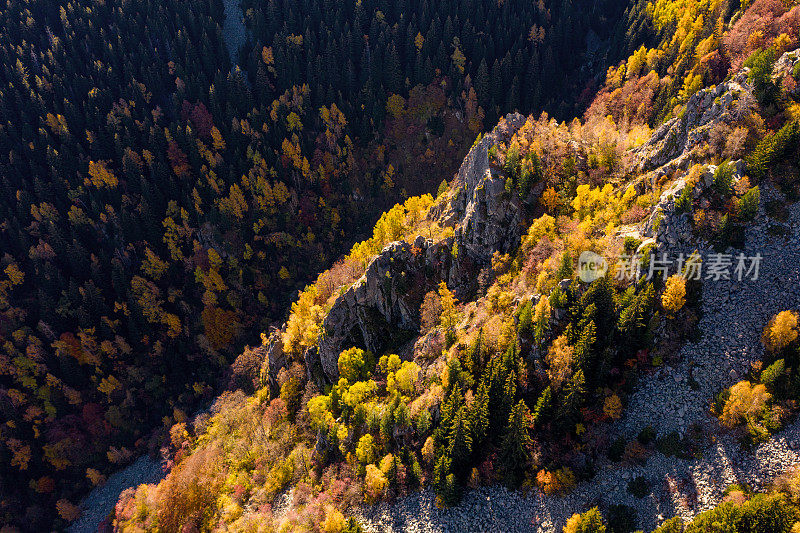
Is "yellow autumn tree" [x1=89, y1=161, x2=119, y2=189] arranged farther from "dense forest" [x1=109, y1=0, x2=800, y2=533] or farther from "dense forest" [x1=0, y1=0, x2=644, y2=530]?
"dense forest" [x1=109, y1=0, x2=800, y2=533]

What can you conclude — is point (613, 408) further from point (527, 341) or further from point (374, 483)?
point (374, 483)

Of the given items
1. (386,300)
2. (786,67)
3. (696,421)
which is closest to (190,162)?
(386,300)

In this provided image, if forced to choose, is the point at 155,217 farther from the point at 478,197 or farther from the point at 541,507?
the point at 541,507

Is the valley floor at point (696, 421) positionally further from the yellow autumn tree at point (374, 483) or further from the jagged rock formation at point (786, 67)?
the jagged rock formation at point (786, 67)

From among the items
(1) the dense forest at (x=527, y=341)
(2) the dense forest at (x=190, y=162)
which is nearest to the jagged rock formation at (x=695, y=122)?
(1) the dense forest at (x=527, y=341)

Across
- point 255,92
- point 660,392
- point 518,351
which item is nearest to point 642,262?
point 660,392

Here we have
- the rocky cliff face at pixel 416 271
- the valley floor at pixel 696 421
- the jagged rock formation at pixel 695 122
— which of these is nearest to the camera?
the valley floor at pixel 696 421

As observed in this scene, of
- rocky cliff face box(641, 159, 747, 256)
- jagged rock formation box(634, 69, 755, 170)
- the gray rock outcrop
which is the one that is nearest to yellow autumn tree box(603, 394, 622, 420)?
rocky cliff face box(641, 159, 747, 256)
